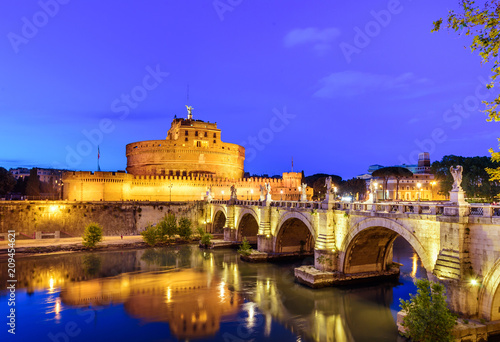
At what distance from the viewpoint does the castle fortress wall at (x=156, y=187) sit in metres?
52.1

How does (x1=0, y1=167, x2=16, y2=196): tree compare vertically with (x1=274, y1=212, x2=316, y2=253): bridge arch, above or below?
above

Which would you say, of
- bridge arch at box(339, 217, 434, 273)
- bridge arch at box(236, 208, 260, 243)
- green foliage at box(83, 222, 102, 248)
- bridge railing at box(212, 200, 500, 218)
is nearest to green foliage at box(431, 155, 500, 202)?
bridge arch at box(339, 217, 434, 273)

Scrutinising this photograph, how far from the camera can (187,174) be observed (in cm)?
6612

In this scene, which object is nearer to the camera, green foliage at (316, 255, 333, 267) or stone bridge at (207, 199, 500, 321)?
stone bridge at (207, 199, 500, 321)

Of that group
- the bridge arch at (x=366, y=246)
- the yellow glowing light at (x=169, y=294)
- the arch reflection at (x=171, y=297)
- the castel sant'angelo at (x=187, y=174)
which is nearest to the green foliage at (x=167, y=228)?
the castel sant'angelo at (x=187, y=174)

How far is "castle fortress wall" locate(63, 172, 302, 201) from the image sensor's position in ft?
171

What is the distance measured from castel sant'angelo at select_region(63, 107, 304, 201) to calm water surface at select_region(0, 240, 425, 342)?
26415 mm

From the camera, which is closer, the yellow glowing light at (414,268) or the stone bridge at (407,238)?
the stone bridge at (407,238)

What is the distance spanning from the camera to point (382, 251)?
23859 millimetres

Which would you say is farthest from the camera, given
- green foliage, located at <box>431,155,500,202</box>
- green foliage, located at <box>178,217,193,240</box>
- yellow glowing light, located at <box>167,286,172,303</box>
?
green foliage, located at <box>431,155,500,202</box>

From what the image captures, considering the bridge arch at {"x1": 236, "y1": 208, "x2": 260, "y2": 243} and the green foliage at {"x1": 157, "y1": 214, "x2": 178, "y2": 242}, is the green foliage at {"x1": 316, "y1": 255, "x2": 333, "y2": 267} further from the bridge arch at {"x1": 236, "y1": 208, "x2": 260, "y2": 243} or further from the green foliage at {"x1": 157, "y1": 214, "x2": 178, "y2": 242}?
the green foliage at {"x1": 157, "y1": 214, "x2": 178, "y2": 242}

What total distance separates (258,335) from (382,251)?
12198 mm

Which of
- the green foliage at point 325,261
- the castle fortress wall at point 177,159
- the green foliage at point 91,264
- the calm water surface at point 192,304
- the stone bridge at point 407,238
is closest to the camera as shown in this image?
the stone bridge at point 407,238

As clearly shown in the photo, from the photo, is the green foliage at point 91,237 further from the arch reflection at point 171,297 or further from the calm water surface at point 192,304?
the arch reflection at point 171,297
